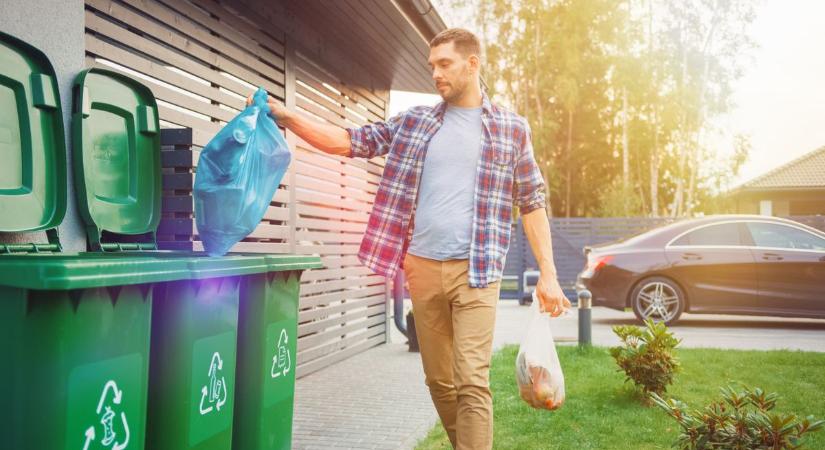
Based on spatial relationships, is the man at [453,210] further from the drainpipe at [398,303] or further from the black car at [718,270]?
the black car at [718,270]

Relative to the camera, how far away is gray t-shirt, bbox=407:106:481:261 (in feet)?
11.9

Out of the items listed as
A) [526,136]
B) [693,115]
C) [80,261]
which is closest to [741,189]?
[693,115]

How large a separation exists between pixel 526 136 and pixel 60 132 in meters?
2.28

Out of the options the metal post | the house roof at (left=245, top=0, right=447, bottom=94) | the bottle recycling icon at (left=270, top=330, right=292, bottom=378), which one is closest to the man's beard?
the bottle recycling icon at (left=270, top=330, right=292, bottom=378)

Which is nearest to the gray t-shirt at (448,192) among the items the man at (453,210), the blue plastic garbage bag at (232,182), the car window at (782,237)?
the man at (453,210)

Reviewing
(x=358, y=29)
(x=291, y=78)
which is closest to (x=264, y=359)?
(x=291, y=78)

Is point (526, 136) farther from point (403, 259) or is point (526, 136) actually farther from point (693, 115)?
point (693, 115)

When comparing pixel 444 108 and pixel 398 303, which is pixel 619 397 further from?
pixel 398 303

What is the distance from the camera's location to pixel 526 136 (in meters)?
3.92

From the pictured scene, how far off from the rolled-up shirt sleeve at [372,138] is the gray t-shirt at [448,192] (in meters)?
0.26

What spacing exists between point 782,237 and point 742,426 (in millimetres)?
8529

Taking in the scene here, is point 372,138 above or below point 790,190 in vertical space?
below

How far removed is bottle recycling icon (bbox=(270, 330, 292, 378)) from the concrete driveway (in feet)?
19.6

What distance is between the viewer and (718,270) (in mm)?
10859
